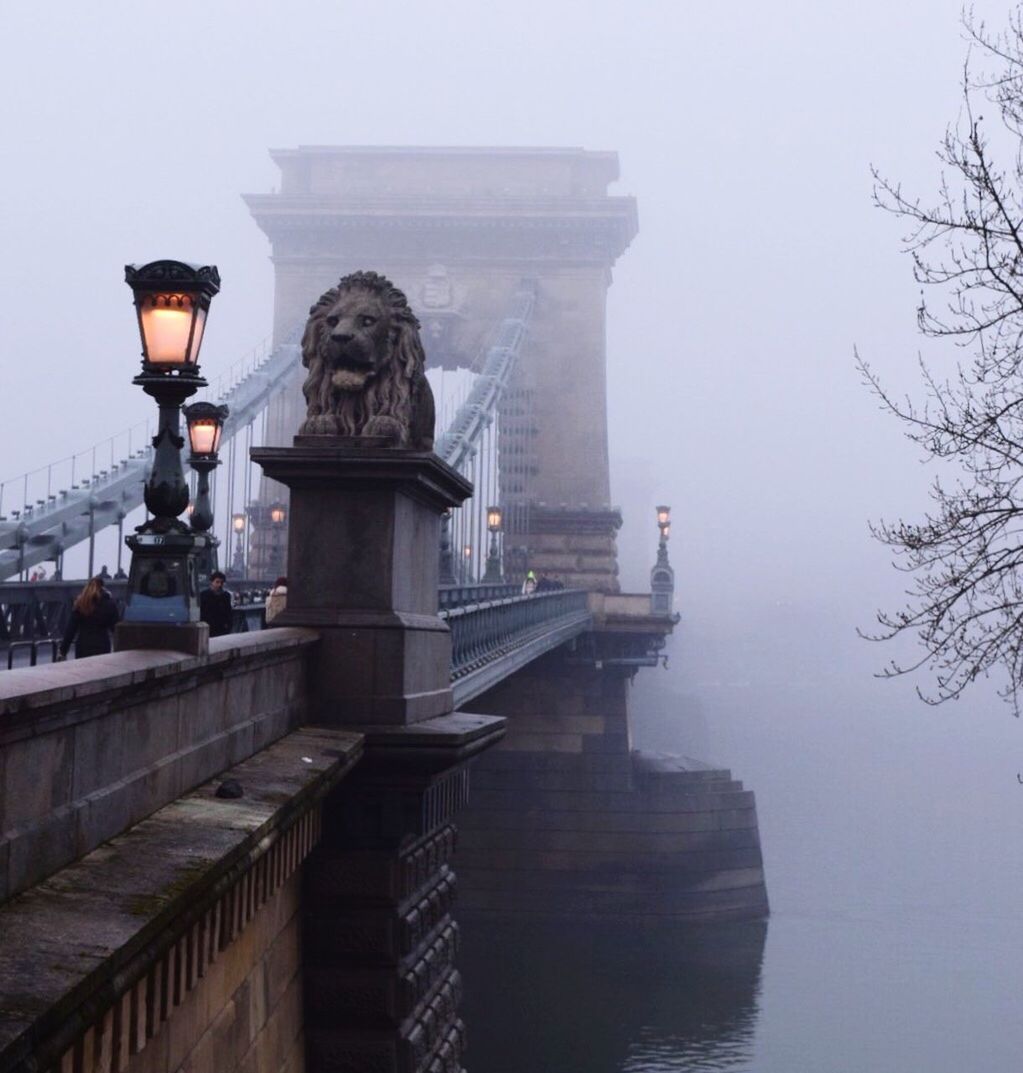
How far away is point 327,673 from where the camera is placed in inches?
445

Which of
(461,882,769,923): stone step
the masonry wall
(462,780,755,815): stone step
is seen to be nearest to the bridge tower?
(462,780,755,815): stone step

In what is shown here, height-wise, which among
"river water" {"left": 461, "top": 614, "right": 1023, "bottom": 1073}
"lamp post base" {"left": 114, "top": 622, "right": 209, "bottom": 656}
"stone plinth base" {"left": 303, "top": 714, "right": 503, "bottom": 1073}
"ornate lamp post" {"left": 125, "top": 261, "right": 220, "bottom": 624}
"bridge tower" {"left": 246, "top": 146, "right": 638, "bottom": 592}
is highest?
"bridge tower" {"left": 246, "top": 146, "right": 638, "bottom": 592}

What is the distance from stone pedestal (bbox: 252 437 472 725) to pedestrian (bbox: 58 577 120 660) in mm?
1890

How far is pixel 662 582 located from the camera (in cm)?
6719

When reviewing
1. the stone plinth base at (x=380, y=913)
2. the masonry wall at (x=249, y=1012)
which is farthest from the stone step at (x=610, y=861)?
the masonry wall at (x=249, y=1012)

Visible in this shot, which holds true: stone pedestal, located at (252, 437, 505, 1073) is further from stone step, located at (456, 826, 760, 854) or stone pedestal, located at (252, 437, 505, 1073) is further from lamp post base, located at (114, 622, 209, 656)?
stone step, located at (456, 826, 760, 854)

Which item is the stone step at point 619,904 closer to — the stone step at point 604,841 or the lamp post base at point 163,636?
the stone step at point 604,841

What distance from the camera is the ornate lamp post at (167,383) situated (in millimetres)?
7977

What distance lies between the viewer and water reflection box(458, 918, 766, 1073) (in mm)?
35031

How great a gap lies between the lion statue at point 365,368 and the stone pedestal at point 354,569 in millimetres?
220

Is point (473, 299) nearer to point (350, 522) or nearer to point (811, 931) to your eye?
point (811, 931)

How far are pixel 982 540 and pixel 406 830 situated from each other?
4933 millimetres

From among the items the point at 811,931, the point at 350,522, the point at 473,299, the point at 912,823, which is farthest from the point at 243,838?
the point at 473,299

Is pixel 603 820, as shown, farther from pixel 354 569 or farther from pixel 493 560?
pixel 354 569
